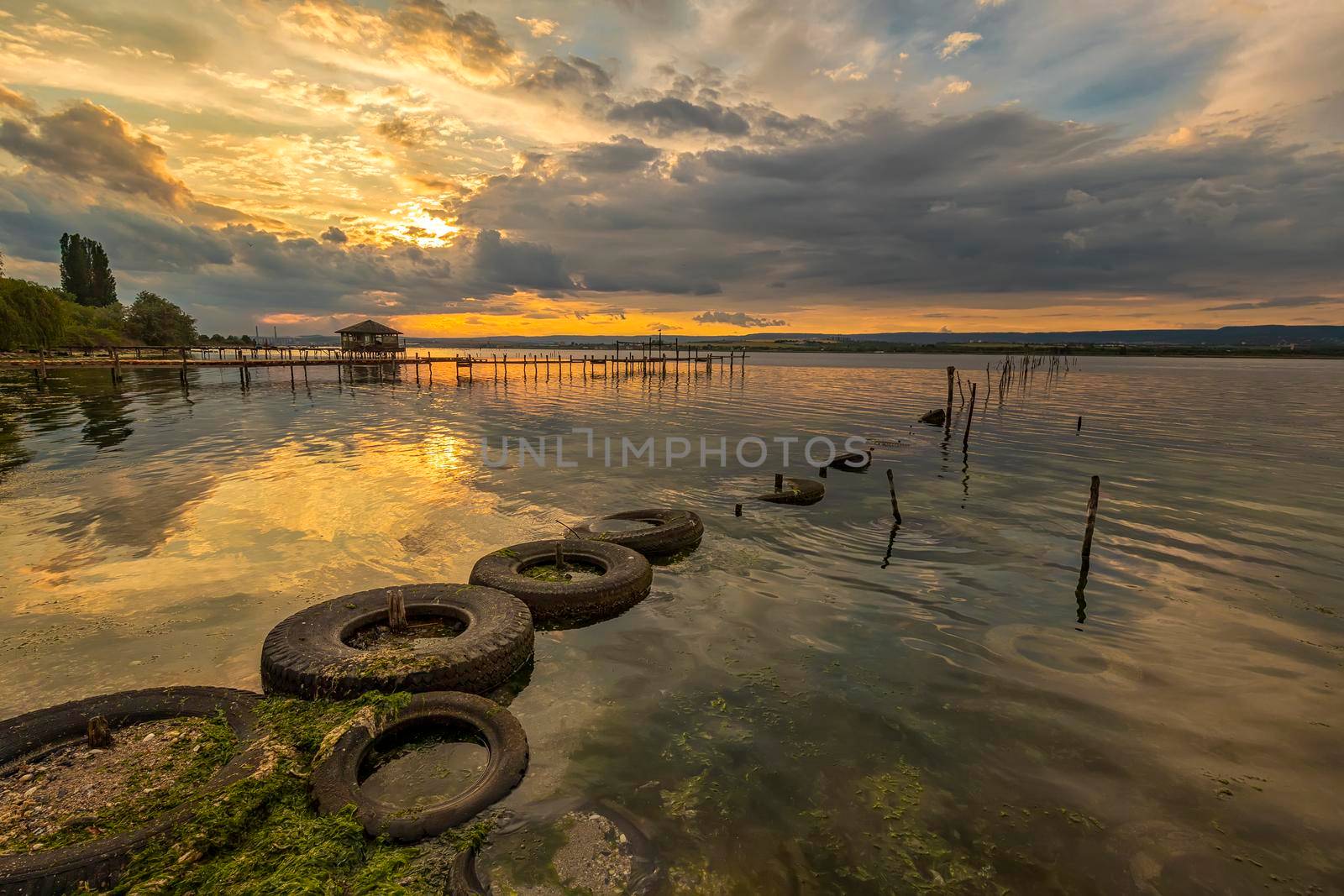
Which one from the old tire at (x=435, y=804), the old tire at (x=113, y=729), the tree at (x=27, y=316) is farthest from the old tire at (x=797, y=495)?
the tree at (x=27, y=316)

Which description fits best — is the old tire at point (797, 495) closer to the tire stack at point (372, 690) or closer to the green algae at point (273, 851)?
the tire stack at point (372, 690)

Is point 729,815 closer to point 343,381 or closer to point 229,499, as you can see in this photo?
point 229,499

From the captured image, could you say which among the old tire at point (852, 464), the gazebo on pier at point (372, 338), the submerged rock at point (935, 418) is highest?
the gazebo on pier at point (372, 338)

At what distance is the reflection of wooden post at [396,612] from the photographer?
8133 millimetres

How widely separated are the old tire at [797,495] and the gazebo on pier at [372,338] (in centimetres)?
8196

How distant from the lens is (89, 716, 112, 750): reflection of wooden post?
5.42m

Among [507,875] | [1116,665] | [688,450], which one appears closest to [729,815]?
[507,875]

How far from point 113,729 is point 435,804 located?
372 centimetres

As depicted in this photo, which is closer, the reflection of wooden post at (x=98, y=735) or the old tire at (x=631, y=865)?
the old tire at (x=631, y=865)

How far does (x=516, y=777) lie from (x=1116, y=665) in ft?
29.3

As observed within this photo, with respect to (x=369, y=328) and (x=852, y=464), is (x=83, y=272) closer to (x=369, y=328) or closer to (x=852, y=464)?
(x=369, y=328)

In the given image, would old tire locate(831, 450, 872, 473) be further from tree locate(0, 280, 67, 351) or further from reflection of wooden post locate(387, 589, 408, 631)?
tree locate(0, 280, 67, 351)

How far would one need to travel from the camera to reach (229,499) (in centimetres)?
1563

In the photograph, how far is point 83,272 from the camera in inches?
4122
